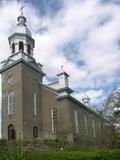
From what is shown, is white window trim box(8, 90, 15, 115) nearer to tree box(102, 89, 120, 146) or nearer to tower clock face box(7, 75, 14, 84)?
tower clock face box(7, 75, 14, 84)

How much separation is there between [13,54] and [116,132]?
1906cm

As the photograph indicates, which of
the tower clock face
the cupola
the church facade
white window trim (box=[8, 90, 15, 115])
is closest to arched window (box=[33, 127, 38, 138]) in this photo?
→ the church facade

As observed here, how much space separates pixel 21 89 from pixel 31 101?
223cm

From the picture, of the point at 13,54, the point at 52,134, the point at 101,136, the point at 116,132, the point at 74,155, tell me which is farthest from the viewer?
the point at 13,54

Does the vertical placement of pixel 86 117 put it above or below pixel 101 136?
above

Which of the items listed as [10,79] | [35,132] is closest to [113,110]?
[35,132]

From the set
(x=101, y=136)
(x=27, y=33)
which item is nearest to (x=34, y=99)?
(x=27, y=33)

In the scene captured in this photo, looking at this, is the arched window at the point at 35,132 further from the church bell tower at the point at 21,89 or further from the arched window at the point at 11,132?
the arched window at the point at 11,132

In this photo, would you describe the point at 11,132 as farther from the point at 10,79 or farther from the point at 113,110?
the point at 113,110

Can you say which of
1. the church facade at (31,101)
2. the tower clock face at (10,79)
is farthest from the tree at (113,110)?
the tower clock face at (10,79)

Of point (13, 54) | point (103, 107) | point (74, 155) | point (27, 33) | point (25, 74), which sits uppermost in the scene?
point (27, 33)

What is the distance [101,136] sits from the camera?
96.0 feet

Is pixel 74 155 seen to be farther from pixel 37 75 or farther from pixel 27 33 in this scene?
pixel 27 33

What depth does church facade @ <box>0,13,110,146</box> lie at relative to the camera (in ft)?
119
